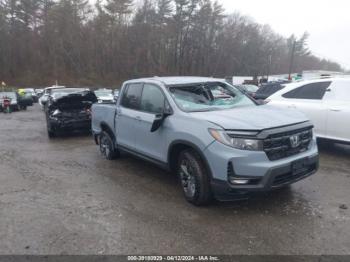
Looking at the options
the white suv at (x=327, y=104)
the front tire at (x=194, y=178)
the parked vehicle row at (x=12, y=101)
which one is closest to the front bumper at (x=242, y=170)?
the front tire at (x=194, y=178)

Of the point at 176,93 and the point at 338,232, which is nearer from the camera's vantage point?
the point at 338,232

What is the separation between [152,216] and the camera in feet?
13.7

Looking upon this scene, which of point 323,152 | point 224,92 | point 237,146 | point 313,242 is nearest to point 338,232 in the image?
point 313,242

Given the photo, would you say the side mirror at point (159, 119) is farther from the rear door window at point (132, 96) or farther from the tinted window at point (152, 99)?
the rear door window at point (132, 96)

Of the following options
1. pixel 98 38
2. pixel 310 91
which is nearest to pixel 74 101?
pixel 310 91

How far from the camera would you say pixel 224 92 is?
542 cm

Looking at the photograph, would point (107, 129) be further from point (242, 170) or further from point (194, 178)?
point (242, 170)

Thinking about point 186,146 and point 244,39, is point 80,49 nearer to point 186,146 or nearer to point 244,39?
point 244,39

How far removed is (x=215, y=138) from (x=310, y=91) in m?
4.44

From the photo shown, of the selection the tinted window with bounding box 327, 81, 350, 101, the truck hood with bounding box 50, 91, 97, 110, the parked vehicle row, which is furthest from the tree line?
the tinted window with bounding box 327, 81, 350, 101

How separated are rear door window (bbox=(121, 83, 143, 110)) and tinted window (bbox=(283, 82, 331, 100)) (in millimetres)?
3956

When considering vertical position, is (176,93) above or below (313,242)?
above

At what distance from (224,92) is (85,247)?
131 inches

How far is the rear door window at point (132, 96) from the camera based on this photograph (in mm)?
5727
